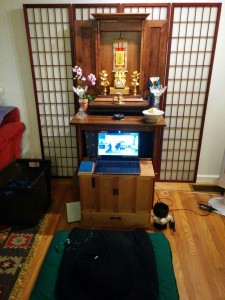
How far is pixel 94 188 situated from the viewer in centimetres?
216

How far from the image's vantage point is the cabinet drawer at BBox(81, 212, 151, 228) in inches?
88.2

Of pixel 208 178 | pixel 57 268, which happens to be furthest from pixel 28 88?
pixel 208 178

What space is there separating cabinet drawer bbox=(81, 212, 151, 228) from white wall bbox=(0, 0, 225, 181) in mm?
1201

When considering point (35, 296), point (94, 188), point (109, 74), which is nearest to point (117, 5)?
point (109, 74)

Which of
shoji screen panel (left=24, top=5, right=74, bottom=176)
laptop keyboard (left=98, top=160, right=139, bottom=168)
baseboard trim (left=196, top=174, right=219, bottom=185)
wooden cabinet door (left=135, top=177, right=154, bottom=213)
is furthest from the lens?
baseboard trim (left=196, top=174, right=219, bottom=185)

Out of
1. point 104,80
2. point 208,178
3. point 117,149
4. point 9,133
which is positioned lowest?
point 208,178

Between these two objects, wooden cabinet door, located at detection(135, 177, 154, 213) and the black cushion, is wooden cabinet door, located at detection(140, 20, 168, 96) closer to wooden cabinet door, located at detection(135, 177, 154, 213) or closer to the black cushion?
wooden cabinet door, located at detection(135, 177, 154, 213)

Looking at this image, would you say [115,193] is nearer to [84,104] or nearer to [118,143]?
[118,143]

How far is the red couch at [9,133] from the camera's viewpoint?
2404 mm

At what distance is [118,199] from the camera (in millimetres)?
2199

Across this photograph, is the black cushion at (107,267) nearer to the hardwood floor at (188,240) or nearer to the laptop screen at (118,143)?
the hardwood floor at (188,240)

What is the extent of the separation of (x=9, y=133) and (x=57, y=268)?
148 centimetres

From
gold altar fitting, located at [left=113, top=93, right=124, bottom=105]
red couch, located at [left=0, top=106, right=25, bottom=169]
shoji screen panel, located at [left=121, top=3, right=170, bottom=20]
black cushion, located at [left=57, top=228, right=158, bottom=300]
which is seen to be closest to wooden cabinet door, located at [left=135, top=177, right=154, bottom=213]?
black cushion, located at [left=57, top=228, right=158, bottom=300]

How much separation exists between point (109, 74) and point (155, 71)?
0.50 m
